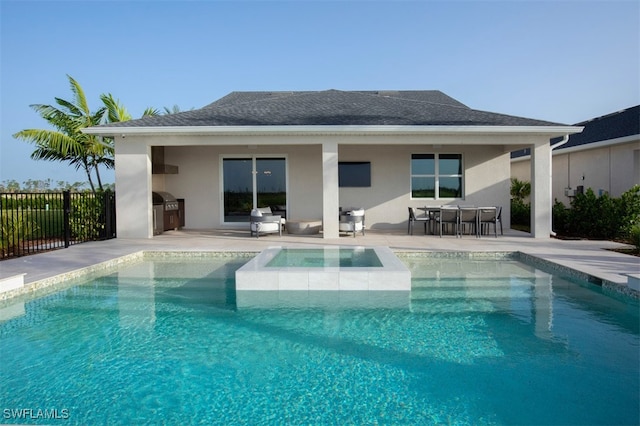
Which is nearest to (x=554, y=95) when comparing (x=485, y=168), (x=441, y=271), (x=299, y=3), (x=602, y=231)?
(x=485, y=168)

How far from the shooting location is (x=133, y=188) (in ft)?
42.5

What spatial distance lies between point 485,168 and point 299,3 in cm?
993

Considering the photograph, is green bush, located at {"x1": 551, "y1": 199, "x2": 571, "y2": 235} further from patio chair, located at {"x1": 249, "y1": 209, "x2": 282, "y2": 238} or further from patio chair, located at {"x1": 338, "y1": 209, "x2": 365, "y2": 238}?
patio chair, located at {"x1": 249, "y1": 209, "x2": 282, "y2": 238}

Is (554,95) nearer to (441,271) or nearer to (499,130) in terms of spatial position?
(499,130)

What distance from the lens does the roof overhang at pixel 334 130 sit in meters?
12.1

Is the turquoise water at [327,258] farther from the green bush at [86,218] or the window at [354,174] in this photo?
the green bush at [86,218]

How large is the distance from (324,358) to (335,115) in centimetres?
1025

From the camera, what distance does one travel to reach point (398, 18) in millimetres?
17688

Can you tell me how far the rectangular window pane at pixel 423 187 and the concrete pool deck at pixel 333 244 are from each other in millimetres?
2938

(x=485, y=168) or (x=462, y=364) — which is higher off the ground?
(x=485, y=168)

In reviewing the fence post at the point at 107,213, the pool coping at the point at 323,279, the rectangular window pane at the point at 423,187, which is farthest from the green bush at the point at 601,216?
the fence post at the point at 107,213

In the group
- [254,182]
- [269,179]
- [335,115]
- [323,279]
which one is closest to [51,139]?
[254,182]

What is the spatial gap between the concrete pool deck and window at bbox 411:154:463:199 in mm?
2943

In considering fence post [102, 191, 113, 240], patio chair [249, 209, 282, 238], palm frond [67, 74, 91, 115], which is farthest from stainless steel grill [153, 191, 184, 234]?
palm frond [67, 74, 91, 115]
